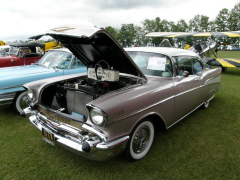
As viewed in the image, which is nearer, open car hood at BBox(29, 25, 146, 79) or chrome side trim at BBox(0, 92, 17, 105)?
open car hood at BBox(29, 25, 146, 79)

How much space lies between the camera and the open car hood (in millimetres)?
2047

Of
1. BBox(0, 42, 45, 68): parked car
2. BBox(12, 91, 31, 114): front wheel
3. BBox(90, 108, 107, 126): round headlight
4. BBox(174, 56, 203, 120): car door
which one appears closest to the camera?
BBox(90, 108, 107, 126): round headlight

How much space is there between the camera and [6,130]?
10.8ft

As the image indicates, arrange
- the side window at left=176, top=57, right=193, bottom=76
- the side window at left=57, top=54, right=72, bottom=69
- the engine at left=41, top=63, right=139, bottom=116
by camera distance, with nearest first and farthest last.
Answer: the engine at left=41, top=63, right=139, bottom=116 < the side window at left=176, top=57, right=193, bottom=76 < the side window at left=57, top=54, right=72, bottom=69

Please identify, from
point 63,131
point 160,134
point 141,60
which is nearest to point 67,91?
point 63,131

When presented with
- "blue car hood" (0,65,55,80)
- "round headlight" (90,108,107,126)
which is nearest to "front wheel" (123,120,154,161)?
"round headlight" (90,108,107,126)

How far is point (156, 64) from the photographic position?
10.0 ft

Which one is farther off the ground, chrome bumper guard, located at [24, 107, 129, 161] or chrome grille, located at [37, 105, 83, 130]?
chrome grille, located at [37, 105, 83, 130]

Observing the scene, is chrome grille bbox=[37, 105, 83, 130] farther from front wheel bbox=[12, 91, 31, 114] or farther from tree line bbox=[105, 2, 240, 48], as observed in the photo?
tree line bbox=[105, 2, 240, 48]

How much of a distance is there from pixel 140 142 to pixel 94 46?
1.50 m

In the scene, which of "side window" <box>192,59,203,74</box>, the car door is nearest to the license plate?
the car door

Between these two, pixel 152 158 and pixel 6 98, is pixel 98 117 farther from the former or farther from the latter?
pixel 6 98

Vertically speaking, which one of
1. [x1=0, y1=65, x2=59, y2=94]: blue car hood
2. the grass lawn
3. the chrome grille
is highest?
[x1=0, y1=65, x2=59, y2=94]: blue car hood

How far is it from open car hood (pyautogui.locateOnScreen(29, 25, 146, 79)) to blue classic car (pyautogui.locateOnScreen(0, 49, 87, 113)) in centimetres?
163
